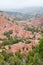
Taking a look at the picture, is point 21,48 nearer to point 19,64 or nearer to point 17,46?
point 17,46

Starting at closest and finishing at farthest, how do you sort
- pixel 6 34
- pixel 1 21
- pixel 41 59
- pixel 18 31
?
pixel 41 59 < pixel 6 34 < pixel 18 31 < pixel 1 21

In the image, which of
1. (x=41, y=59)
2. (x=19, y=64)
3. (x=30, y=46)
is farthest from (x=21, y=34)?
(x=41, y=59)

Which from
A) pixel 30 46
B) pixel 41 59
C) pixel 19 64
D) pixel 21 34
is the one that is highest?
pixel 41 59

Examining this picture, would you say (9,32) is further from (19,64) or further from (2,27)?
(19,64)

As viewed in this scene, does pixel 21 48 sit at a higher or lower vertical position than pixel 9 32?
higher

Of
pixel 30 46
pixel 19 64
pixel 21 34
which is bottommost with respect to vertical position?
pixel 21 34

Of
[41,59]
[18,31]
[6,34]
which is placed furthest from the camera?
[18,31]

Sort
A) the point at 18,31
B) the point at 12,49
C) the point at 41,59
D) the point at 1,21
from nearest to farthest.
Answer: the point at 41,59
the point at 12,49
the point at 18,31
the point at 1,21

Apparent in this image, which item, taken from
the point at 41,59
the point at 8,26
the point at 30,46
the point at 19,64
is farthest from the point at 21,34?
the point at 41,59

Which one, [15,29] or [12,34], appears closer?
[12,34]
